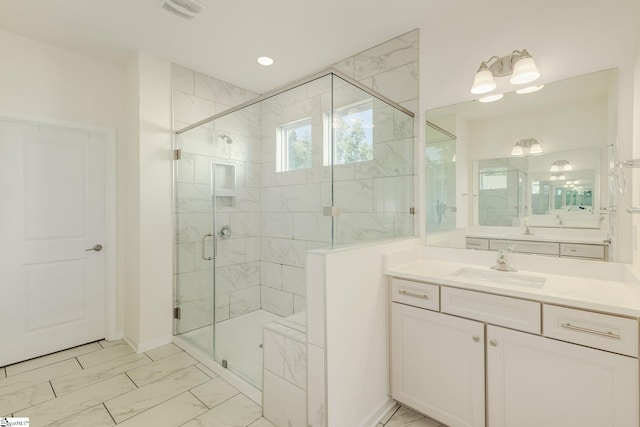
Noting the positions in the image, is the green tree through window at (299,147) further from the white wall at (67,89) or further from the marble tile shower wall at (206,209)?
the white wall at (67,89)

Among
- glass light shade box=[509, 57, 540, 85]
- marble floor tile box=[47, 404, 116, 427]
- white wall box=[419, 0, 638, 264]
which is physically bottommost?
marble floor tile box=[47, 404, 116, 427]

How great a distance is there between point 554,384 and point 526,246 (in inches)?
33.5

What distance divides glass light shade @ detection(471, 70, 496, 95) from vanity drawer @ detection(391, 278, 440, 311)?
1.34 meters

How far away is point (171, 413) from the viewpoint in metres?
1.78

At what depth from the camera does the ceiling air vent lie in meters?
1.97

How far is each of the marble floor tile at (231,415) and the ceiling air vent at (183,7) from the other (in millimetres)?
2722

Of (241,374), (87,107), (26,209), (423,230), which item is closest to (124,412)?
(241,374)


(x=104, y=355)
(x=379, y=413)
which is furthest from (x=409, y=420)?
(x=104, y=355)

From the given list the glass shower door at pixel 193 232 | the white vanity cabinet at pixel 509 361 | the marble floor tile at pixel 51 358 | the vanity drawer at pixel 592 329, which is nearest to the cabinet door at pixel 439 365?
the white vanity cabinet at pixel 509 361

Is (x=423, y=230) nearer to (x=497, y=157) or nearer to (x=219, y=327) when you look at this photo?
(x=497, y=157)

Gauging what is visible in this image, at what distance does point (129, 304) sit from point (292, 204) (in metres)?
1.84

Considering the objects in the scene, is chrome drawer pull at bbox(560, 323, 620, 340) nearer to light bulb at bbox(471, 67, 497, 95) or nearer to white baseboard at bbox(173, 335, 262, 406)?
light bulb at bbox(471, 67, 497, 95)

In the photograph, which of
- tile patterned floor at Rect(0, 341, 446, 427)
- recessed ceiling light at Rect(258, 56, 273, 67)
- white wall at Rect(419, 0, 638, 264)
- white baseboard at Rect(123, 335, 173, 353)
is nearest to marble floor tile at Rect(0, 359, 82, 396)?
tile patterned floor at Rect(0, 341, 446, 427)

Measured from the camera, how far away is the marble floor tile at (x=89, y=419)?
168 cm
